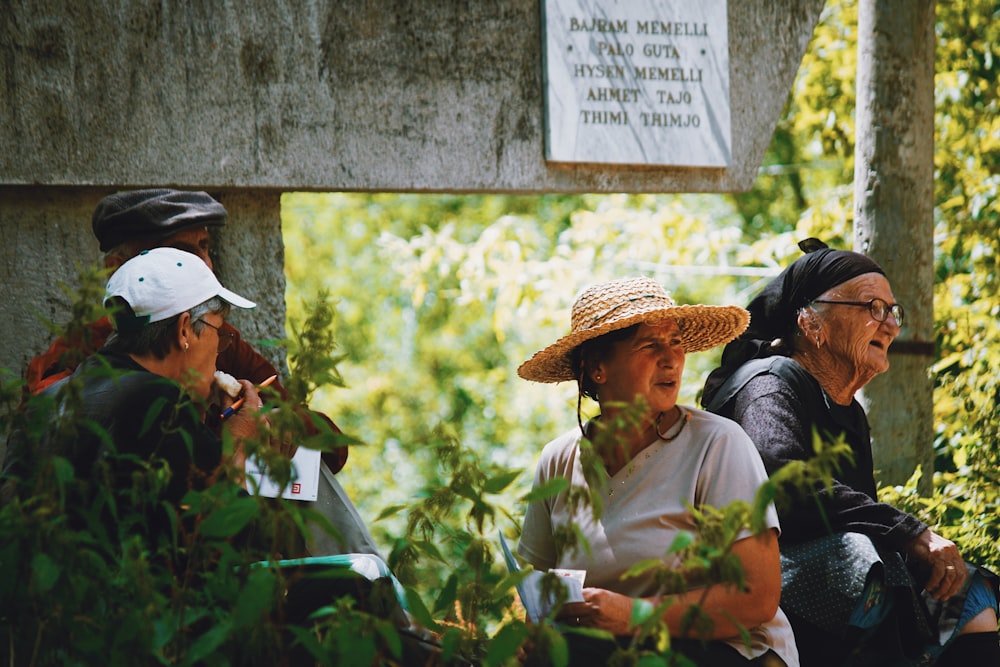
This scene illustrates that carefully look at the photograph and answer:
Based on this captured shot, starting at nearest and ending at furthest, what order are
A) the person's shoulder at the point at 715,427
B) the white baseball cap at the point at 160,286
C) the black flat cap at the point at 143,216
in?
the white baseball cap at the point at 160,286 → the person's shoulder at the point at 715,427 → the black flat cap at the point at 143,216

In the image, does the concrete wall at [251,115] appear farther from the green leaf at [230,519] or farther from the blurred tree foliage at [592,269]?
the green leaf at [230,519]

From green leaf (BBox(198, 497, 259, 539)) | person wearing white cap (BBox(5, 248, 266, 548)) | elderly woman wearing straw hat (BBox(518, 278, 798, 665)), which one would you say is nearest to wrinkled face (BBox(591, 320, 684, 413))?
elderly woman wearing straw hat (BBox(518, 278, 798, 665))

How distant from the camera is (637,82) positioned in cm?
424

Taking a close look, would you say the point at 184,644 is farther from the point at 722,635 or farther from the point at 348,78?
the point at 348,78

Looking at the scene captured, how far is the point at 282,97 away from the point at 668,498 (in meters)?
1.88

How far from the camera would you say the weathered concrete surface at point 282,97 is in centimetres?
368

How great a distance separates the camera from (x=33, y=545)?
1.82 meters

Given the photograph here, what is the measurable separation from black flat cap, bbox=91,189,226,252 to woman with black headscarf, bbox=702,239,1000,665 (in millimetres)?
1724

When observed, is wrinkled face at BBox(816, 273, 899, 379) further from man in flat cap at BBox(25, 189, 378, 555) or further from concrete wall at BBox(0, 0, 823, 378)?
man in flat cap at BBox(25, 189, 378, 555)

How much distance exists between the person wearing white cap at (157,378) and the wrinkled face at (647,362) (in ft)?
3.30

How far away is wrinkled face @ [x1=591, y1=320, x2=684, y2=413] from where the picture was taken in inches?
126

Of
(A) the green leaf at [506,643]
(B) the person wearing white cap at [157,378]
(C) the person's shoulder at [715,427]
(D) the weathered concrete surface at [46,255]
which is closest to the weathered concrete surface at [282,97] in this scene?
(D) the weathered concrete surface at [46,255]

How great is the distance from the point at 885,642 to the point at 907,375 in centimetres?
140

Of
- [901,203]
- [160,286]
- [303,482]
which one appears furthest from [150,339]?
[901,203]
